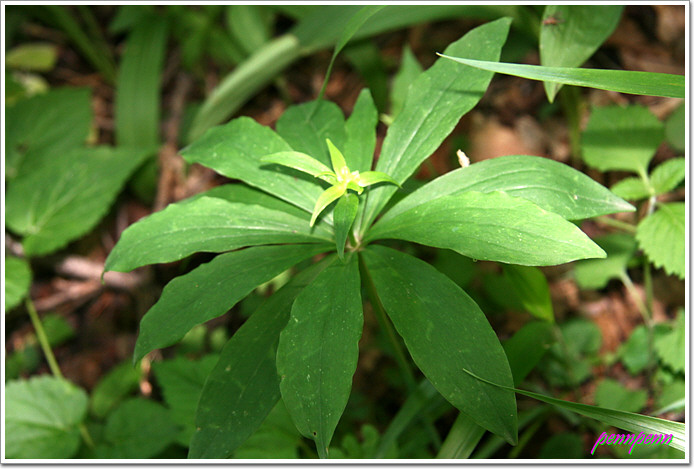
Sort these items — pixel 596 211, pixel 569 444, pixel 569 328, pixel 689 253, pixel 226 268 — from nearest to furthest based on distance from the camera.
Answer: pixel 596 211
pixel 226 268
pixel 689 253
pixel 569 444
pixel 569 328

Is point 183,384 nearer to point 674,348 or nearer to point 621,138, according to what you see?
point 674,348

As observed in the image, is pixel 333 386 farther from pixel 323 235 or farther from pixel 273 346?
pixel 323 235

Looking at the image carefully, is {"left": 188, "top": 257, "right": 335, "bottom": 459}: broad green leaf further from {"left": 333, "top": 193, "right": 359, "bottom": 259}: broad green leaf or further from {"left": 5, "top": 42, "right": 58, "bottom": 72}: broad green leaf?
{"left": 5, "top": 42, "right": 58, "bottom": 72}: broad green leaf

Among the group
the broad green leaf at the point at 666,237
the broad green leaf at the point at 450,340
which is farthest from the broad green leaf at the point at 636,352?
the broad green leaf at the point at 450,340

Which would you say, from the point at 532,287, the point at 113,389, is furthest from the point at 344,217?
the point at 113,389

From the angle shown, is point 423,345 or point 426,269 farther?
point 426,269

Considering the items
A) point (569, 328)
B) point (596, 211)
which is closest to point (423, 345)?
point (596, 211)

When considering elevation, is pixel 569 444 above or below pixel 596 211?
below
